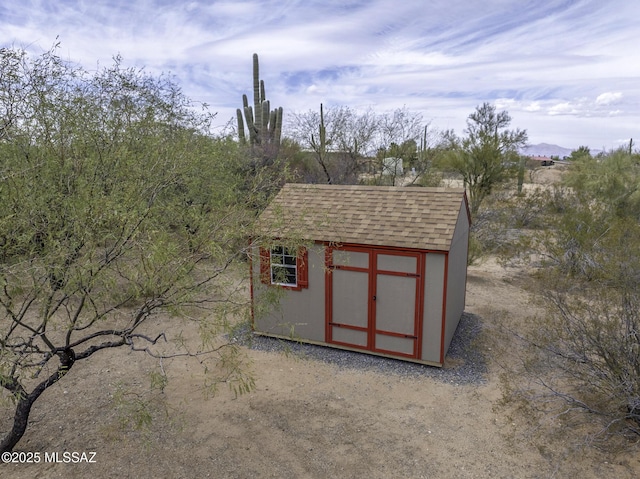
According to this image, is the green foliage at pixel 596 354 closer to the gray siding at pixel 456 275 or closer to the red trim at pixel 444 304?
the red trim at pixel 444 304

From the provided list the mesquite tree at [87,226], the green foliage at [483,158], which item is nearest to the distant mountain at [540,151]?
the green foliage at [483,158]

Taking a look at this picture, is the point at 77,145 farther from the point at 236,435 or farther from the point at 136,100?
the point at 236,435

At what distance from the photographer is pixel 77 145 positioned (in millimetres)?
5559

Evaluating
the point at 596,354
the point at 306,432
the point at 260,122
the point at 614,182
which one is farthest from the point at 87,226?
the point at 614,182

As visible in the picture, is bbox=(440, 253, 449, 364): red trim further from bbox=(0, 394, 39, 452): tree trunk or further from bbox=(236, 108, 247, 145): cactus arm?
bbox=(236, 108, 247, 145): cactus arm

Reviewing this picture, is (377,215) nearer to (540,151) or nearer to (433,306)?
(433,306)

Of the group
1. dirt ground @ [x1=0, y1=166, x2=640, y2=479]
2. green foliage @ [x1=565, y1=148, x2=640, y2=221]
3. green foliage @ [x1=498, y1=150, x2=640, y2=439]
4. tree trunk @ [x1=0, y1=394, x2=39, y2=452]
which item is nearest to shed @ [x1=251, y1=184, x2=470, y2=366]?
dirt ground @ [x1=0, y1=166, x2=640, y2=479]

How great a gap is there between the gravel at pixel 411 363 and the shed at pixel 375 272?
0.15 meters

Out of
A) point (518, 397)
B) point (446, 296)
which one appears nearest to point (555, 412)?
point (518, 397)

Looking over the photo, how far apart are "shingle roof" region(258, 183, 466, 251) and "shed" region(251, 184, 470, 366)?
0.02 meters

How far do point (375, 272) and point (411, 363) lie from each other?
5.87 feet

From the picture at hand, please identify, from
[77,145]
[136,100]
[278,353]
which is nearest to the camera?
[77,145]

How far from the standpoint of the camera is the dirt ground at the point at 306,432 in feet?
18.4

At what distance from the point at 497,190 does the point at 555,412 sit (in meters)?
16.4
